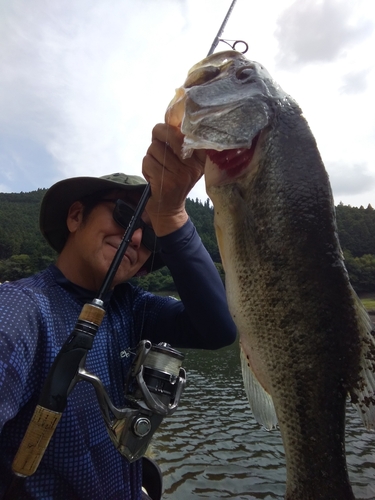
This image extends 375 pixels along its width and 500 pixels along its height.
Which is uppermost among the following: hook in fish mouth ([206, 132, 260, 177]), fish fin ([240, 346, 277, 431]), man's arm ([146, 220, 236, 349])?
hook in fish mouth ([206, 132, 260, 177])

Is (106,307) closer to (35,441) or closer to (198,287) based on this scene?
(198,287)

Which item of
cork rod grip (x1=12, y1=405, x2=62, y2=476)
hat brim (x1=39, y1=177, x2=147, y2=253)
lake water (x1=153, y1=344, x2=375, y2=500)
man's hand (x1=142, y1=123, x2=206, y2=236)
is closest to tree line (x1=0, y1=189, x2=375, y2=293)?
lake water (x1=153, y1=344, x2=375, y2=500)

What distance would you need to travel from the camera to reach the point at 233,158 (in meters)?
2.27

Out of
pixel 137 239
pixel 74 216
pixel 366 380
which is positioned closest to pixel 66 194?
pixel 74 216

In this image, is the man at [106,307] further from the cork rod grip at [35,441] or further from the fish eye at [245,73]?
the fish eye at [245,73]

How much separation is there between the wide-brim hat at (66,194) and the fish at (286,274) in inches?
31.5

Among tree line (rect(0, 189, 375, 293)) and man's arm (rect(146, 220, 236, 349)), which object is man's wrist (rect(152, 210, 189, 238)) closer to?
man's arm (rect(146, 220, 236, 349))

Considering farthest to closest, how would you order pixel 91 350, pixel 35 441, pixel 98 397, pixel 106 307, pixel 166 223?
1. pixel 106 307
2. pixel 166 223
3. pixel 91 350
4. pixel 98 397
5. pixel 35 441

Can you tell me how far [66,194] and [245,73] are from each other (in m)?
1.65

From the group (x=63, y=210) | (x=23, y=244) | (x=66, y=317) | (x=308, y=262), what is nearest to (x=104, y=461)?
(x=66, y=317)

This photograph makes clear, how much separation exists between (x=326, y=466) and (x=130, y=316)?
177cm

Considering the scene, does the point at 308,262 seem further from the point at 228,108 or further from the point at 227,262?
the point at 228,108

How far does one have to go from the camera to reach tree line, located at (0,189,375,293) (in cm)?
5972

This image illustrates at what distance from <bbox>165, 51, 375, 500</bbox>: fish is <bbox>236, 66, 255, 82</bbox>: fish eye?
0.03m
